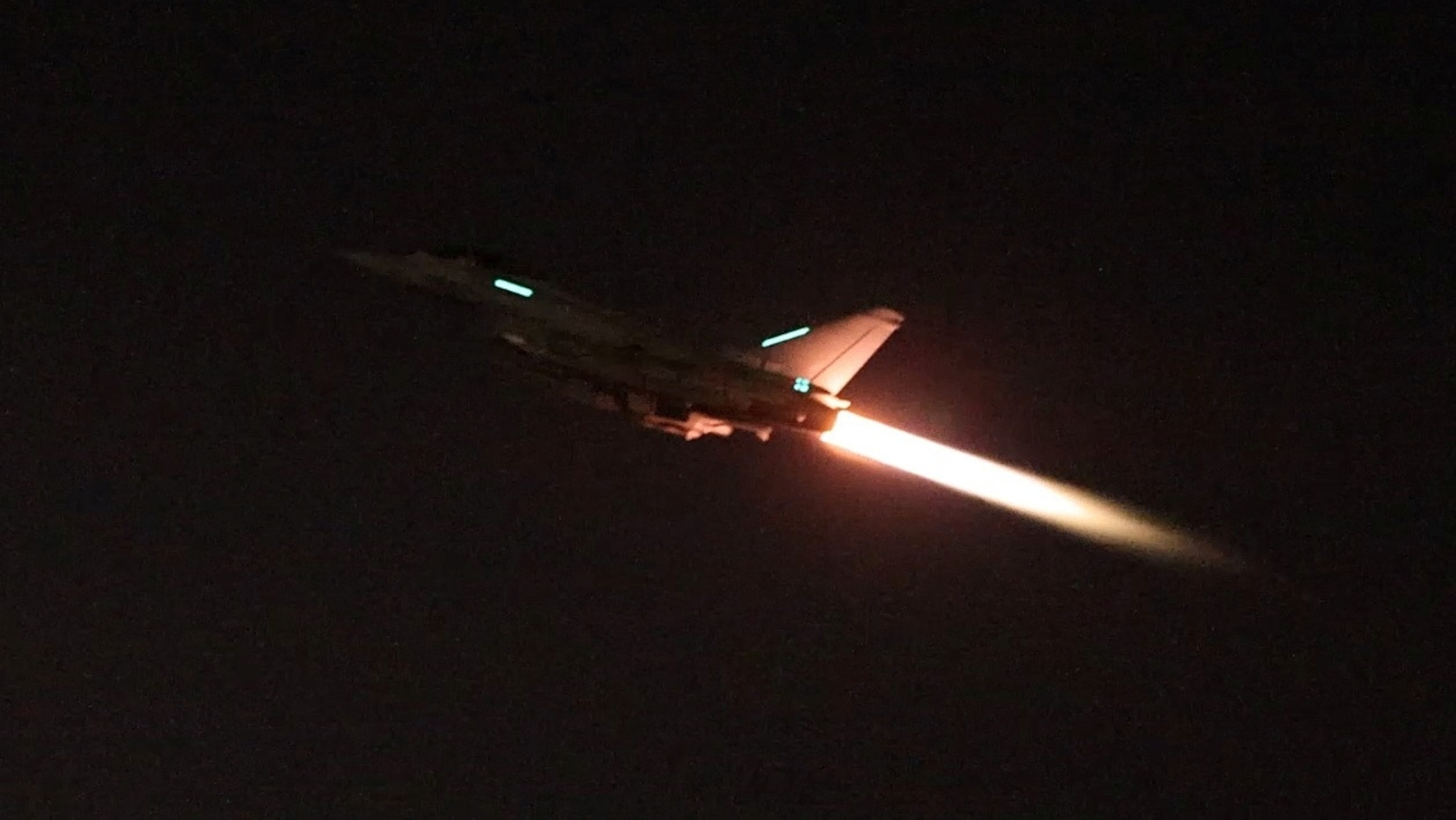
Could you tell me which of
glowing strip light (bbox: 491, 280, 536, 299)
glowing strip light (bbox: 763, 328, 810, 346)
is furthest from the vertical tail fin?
glowing strip light (bbox: 491, 280, 536, 299)

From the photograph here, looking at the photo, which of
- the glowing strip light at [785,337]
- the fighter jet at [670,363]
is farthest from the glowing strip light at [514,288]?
the glowing strip light at [785,337]

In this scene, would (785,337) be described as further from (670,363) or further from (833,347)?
(670,363)

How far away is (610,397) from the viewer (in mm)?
7898

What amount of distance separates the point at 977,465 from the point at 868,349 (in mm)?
1544

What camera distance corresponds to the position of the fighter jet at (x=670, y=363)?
25.6ft

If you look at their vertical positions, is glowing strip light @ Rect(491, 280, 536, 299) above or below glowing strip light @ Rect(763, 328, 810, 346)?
below

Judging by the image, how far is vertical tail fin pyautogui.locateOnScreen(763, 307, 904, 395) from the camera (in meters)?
8.02

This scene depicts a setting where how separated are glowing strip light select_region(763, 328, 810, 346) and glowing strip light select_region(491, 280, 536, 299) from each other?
45.5 inches

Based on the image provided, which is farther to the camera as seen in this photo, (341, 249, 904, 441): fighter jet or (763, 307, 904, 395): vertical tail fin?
(763, 307, 904, 395): vertical tail fin

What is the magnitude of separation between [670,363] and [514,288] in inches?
36.1

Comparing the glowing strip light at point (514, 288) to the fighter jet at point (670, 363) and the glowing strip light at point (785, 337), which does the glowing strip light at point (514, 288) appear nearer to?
the fighter jet at point (670, 363)

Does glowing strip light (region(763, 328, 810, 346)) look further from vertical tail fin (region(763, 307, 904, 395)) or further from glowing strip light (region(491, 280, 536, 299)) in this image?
glowing strip light (region(491, 280, 536, 299))

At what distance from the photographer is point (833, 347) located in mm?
8102

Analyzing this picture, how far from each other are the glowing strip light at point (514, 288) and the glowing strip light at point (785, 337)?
116 centimetres
